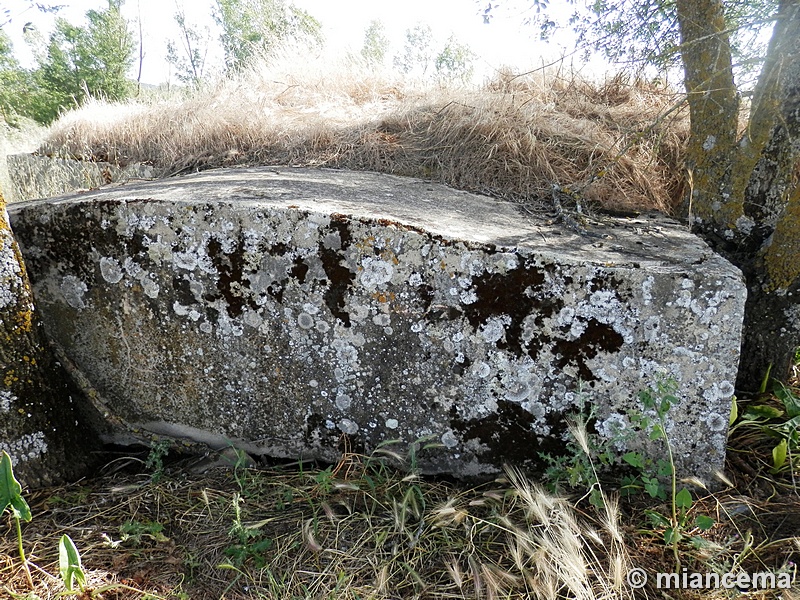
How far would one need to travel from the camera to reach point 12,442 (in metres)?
2.15

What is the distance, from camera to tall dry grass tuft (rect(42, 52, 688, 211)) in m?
3.43

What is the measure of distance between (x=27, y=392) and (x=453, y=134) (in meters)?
3.04

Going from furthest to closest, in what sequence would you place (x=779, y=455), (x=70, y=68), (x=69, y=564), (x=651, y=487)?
(x=70, y=68)
(x=779, y=455)
(x=651, y=487)
(x=69, y=564)

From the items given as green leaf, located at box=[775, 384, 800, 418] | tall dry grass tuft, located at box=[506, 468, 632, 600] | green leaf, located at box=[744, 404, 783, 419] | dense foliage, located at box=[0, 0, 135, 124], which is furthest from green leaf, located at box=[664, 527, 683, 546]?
dense foliage, located at box=[0, 0, 135, 124]

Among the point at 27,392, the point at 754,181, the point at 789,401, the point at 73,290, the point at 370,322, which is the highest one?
the point at 754,181

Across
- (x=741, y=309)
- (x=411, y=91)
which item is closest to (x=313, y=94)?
(x=411, y=91)

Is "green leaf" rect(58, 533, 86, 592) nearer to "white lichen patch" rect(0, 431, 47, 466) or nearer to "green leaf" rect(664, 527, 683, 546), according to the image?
"white lichen patch" rect(0, 431, 47, 466)

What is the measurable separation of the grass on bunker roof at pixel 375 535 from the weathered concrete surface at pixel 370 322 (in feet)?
0.69

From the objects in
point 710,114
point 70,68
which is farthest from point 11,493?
point 70,68

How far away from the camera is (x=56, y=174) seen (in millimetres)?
5617

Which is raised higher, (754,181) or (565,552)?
(754,181)

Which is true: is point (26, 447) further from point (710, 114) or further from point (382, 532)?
point (710, 114)

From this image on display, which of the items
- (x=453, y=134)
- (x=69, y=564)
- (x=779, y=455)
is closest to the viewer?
(x=69, y=564)

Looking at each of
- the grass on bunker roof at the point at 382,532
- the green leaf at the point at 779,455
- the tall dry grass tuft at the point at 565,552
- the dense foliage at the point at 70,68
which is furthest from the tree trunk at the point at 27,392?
the dense foliage at the point at 70,68
